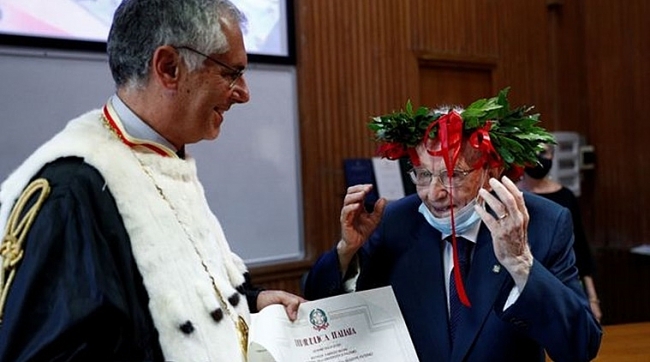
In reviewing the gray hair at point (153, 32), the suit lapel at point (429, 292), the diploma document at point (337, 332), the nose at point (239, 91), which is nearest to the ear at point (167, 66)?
the gray hair at point (153, 32)

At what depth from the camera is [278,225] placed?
3971 millimetres

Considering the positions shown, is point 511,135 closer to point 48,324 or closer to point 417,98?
point 48,324

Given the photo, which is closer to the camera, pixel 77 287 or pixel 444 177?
pixel 77 287

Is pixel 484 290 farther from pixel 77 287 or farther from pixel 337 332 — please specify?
pixel 77 287

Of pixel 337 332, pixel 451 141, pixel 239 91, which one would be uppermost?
pixel 239 91

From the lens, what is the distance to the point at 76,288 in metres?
0.94

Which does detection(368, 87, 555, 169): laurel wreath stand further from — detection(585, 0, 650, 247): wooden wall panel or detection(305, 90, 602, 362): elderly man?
detection(585, 0, 650, 247): wooden wall panel

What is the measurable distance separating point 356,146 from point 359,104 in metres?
0.27

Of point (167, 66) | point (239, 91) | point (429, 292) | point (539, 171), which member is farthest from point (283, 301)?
point (539, 171)

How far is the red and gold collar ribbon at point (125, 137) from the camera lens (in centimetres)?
118

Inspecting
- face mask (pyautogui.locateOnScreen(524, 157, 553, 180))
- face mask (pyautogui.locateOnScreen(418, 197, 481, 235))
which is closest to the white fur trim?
face mask (pyautogui.locateOnScreen(418, 197, 481, 235))

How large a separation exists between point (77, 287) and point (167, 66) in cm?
42

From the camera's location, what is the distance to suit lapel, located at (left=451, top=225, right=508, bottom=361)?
1465 mm

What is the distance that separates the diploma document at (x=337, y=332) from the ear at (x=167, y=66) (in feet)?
1.63
